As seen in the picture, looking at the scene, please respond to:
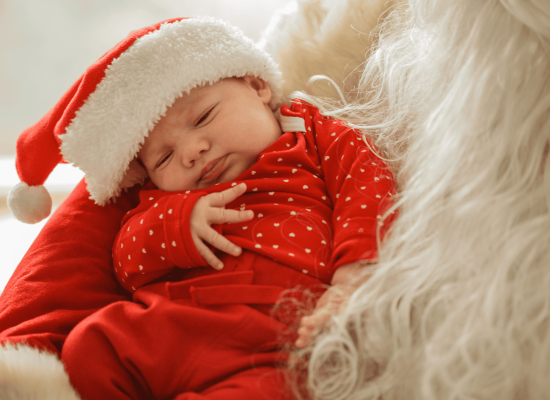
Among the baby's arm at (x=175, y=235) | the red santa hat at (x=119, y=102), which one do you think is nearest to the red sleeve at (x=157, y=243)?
the baby's arm at (x=175, y=235)

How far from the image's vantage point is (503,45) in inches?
16.5

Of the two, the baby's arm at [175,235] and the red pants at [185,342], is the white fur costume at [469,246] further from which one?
the baby's arm at [175,235]

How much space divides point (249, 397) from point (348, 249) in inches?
8.1

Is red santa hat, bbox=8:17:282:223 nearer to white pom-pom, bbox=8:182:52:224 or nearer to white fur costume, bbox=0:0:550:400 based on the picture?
white pom-pom, bbox=8:182:52:224

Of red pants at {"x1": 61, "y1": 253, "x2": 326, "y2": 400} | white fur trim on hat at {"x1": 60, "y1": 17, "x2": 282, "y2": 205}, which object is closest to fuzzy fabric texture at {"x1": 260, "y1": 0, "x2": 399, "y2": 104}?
white fur trim on hat at {"x1": 60, "y1": 17, "x2": 282, "y2": 205}

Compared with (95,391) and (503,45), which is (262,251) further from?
(503,45)

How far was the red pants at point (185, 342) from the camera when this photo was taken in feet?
1.76

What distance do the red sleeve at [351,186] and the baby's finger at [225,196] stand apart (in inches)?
5.5

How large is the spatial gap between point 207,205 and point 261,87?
28 centimetres

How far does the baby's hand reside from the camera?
0.62 m

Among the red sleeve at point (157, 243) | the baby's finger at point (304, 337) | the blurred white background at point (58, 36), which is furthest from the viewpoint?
the blurred white background at point (58, 36)

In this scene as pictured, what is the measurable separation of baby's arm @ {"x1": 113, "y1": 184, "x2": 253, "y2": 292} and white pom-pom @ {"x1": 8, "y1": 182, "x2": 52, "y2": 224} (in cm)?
17

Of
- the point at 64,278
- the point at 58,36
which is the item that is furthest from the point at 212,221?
the point at 58,36

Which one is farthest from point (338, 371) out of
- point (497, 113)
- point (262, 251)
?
point (497, 113)
